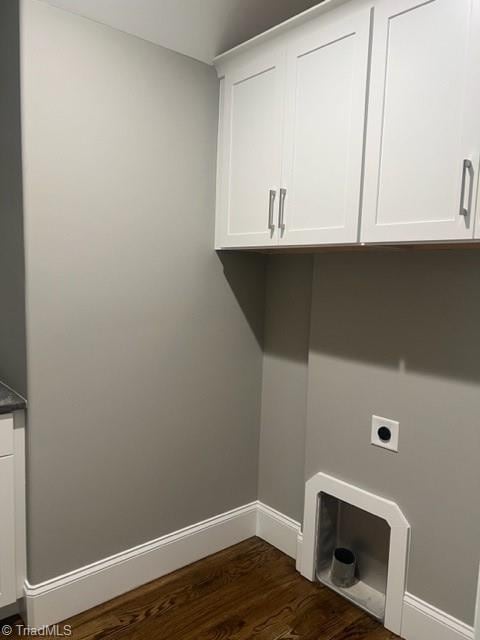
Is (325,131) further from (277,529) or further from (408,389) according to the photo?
(277,529)

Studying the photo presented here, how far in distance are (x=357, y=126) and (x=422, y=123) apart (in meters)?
0.24

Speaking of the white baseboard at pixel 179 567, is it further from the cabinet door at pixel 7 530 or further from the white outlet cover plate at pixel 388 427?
the white outlet cover plate at pixel 388 427

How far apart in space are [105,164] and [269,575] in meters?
1.96

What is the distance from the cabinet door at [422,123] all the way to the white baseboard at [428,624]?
1.40 m

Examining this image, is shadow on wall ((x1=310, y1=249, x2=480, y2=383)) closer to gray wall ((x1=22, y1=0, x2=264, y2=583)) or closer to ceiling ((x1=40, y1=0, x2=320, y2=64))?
gray wall ((x1=22, y1=0, x2=264, y2=583))

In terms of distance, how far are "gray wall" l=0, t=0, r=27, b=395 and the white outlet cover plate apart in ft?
4.55

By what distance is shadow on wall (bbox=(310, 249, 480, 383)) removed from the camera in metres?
1.67

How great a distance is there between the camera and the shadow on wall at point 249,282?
2.32m

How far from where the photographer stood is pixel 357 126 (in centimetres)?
161

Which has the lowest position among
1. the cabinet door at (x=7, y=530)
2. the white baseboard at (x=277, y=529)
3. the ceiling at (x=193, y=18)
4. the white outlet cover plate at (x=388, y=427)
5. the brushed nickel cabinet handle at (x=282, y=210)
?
the white baseboard at (x=277, y=529)

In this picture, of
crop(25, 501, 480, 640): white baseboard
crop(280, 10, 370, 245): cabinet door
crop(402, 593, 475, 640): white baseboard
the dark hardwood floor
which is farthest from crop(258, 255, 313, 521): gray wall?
crop(402, 593, 475, 640): white baseboard

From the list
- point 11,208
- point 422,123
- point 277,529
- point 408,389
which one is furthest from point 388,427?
point 11,208

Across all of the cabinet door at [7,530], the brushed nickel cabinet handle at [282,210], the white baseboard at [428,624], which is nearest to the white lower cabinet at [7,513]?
the cabinet door at [7,530]

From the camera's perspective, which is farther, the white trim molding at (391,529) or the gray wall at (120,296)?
the white trim molding at (391,529)
